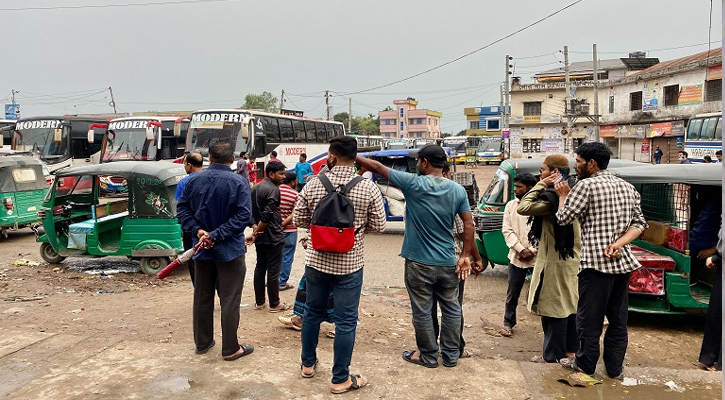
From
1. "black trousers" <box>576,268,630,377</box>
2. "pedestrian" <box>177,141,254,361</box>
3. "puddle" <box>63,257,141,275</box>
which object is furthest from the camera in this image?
"puddle" <box>63,257,141,275</box>

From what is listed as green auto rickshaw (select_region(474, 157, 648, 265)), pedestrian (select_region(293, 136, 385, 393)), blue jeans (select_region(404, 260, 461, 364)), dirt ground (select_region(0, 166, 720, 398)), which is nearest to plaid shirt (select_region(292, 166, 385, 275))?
pedestrian (select_region(293, 136, 385, 393))

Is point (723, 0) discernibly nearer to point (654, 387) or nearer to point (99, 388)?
point (654, 387)

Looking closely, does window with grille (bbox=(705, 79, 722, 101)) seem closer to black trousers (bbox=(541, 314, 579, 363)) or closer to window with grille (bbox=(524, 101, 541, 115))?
window with grille (bbox=(524, 101, 541, 115))

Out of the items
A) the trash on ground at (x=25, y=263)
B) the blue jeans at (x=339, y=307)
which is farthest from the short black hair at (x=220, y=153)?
the trash on ground at (x=25, y=263)

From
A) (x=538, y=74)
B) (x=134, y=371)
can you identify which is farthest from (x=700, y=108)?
(x=134, y=371)

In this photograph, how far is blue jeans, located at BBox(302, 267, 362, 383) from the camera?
3.81 meters

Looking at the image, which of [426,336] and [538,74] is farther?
[538,74]

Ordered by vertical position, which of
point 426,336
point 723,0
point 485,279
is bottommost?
point 485,279

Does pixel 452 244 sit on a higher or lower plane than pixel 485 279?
higher

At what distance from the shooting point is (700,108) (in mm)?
31781

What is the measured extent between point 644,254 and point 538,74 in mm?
55606

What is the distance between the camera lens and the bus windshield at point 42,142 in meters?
21.7

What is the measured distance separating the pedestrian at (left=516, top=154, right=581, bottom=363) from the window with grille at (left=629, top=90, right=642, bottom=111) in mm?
38901

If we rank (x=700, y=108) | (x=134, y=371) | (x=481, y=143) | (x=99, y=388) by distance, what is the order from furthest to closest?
(x=481, y=143) → (x=700, y=108) → (x=134, y=371) → (x=99, y=388)
